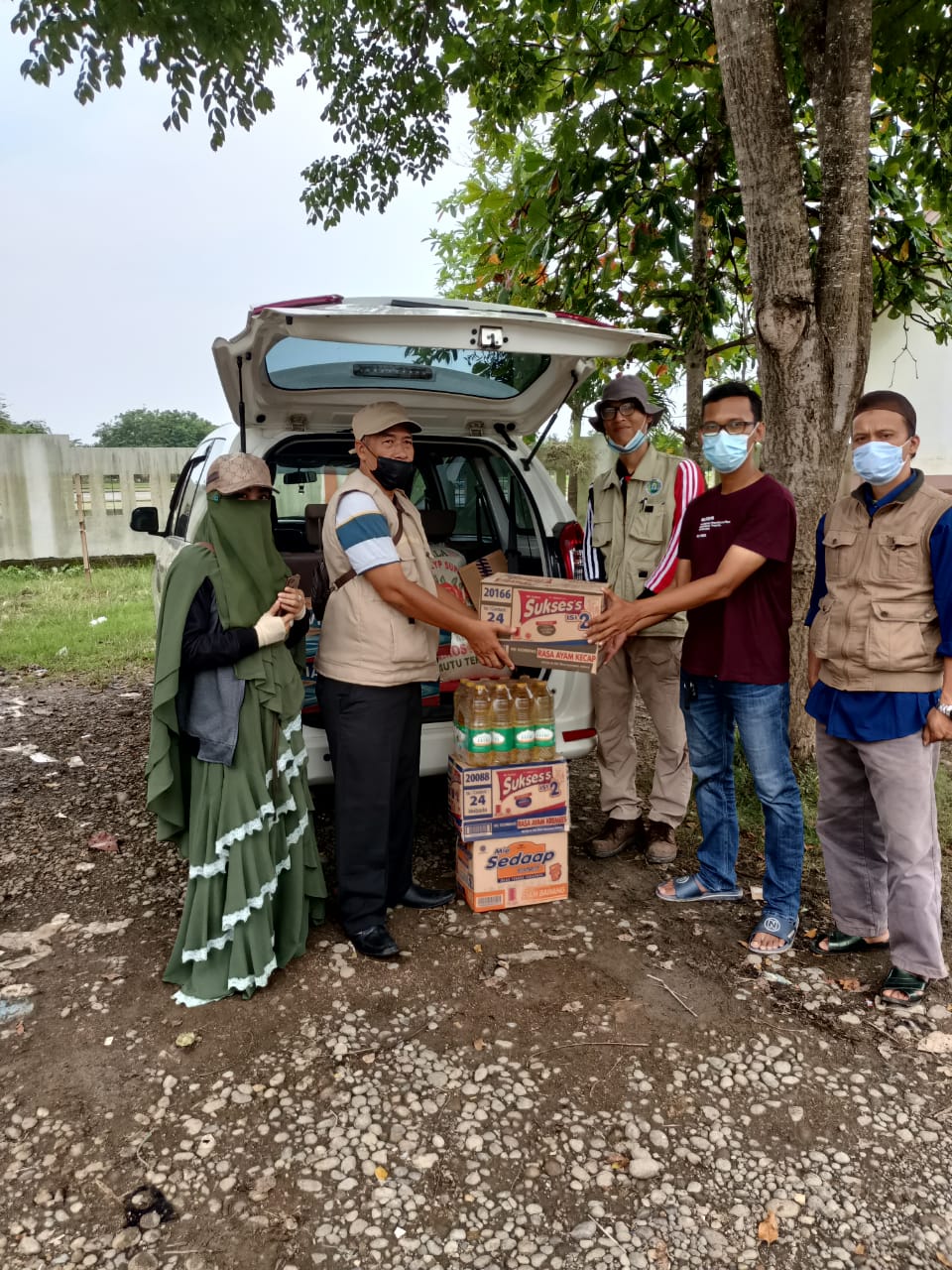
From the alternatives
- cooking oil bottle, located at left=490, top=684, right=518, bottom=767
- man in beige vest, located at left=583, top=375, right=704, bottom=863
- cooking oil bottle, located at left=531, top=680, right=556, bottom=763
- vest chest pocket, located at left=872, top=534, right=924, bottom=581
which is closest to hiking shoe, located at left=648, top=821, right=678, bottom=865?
man in beige vest, located at left=583, top=375, right=704, bottom=863

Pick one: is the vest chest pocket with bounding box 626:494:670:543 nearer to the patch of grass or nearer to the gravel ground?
the gravel ground

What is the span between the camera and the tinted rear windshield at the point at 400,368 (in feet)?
11.2

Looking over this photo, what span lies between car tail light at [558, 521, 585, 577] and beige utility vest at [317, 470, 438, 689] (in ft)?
3.59

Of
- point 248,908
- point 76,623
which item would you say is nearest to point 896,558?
point 248,908

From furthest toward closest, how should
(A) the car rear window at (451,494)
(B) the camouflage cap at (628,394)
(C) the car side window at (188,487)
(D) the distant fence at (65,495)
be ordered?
(D) the distant fence at (65,495) → (C) the car side window at (188,487) → (A) the car rear window at (451,494) → (B) the camouflage cap at (628,394)

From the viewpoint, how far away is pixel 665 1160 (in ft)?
7.20

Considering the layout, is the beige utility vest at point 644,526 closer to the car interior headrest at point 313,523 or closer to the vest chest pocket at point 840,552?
the vest chest pocket at point 840,552

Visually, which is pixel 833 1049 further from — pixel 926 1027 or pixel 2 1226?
pixel 2 1226

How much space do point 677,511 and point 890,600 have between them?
113 cm

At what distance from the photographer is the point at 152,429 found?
57.6 meters

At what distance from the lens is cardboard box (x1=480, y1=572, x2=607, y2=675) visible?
319 cm

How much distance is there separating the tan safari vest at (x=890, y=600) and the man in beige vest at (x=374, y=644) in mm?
1194

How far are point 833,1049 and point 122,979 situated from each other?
2334mm

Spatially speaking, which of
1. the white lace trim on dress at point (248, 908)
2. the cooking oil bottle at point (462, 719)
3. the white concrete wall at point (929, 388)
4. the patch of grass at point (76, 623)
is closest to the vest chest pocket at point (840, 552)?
the cooking oil bottle at point (462, 719)
